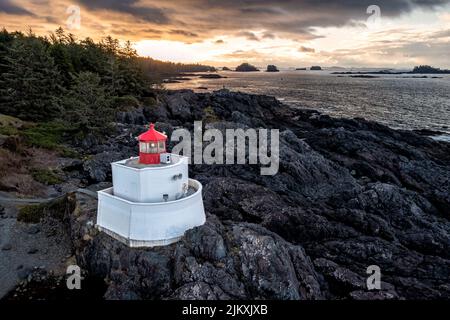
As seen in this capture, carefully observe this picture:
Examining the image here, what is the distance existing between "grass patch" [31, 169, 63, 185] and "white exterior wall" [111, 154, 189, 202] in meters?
14.2

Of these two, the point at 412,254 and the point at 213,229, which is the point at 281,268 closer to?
the point at 213,229

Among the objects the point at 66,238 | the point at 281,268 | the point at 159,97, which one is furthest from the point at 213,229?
the point at 159,97

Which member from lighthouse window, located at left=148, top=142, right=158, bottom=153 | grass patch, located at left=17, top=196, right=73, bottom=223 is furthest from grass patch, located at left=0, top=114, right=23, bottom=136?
lighthouse window, located at left=148, top=142, right=158, bottom=153

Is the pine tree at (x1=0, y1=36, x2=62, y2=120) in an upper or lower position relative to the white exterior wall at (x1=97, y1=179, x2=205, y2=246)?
upper

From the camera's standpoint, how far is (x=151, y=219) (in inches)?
722

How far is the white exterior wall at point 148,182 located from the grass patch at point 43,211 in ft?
24.7

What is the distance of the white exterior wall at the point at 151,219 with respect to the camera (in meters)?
18.3

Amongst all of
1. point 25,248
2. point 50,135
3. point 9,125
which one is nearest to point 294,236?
point 25,248

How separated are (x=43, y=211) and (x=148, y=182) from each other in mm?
11157

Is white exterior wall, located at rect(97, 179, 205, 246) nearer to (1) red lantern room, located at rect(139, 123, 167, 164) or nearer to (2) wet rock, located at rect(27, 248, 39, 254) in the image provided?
(1) red lantern room, located at rect(139, 123, 167, 164)

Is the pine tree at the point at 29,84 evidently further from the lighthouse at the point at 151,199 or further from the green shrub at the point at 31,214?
the lighthouse at the point at 151,199

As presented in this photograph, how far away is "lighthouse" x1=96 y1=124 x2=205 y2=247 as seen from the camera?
59.8 ft

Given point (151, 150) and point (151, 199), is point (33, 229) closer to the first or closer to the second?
point (151, 199)

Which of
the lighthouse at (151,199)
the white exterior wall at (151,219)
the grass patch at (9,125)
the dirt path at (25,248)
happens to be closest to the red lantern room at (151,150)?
the lighthouse at (151,199)
